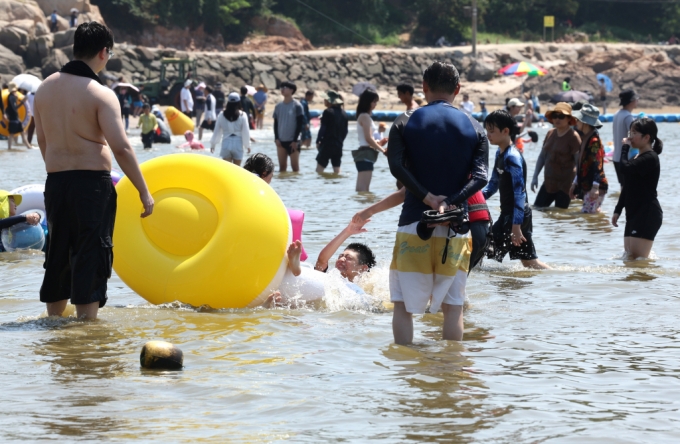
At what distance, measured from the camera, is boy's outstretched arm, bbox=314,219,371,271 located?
6.37 metres

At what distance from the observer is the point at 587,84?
49.9 metres

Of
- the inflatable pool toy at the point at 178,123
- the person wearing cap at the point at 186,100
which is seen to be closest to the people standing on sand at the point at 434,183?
the inflatable pool toy at the point at 178,123

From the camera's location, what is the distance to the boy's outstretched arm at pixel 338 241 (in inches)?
251

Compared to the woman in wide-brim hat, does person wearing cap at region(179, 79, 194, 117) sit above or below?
above

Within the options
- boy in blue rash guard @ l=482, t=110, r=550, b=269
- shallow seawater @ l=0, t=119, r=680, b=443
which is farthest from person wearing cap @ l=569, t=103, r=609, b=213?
boy in blue rash guard @ l=482, t=110, r=550, b=269

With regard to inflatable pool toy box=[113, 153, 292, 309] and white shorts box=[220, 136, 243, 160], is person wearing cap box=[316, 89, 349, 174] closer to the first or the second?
white shorts box=[220, 136, 243, 160]

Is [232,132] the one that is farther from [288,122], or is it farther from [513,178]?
[513,178]

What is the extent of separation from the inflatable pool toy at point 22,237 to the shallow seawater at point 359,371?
92 centimetres

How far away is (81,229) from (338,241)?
1.89 m

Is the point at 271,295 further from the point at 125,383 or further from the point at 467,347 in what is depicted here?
the point at 125,383

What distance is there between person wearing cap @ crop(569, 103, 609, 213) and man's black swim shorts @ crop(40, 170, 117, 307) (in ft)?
23.5

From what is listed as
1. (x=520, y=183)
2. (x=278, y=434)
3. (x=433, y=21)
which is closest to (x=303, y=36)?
(x=433, y=21)

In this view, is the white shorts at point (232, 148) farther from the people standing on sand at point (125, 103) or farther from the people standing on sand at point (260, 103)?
the people standing on sand at point (260, 103)

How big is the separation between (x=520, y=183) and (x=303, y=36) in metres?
49.4
